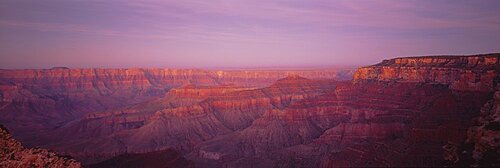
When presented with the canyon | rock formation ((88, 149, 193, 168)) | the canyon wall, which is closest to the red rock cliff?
the canyon

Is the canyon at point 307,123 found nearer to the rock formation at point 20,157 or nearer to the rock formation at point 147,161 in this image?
the rock formation at point 147,161

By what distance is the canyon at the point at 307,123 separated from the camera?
4722 centimetres

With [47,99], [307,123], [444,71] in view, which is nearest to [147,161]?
[307,123]

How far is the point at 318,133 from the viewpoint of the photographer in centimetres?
9231

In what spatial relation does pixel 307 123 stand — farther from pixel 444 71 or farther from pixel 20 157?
pixel 20 157

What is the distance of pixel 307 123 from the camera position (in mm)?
96562

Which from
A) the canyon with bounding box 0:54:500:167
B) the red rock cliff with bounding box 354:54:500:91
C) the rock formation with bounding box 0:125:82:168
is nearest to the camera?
the rock formation with bounding box 0:125:82:168

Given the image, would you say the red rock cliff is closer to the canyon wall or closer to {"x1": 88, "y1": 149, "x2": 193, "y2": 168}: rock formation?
{"x1": 88, "y1": 149, "x2": 193, "y2": 168}: rock formation

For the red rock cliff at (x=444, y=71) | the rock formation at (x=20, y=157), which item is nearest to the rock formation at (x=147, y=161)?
the rock formation at (x=20, y=157)

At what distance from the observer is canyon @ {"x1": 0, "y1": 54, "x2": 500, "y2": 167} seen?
47.2m

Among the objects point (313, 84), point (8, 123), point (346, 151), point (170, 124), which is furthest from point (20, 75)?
point (346, 151)

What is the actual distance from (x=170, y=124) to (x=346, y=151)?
6647 centimetres

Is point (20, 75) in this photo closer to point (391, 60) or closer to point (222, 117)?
point (222, 117)

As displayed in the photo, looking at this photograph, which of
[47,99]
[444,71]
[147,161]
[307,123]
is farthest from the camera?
[47,99]
